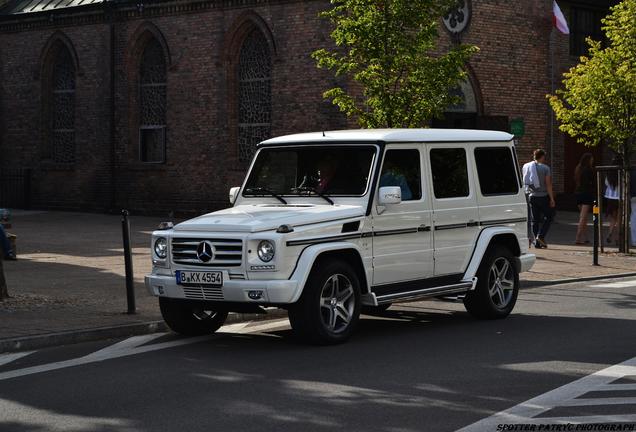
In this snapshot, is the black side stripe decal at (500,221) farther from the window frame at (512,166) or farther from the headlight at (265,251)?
the headlight at (265,251)

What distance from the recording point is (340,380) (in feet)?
28.3

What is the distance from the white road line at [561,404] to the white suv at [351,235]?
100 inches

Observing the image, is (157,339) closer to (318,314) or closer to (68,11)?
(318,314)

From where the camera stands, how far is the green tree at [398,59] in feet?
57.6

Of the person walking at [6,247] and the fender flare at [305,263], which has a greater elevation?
the fender flare at [305,263]

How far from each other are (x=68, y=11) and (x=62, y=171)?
4.63 meters

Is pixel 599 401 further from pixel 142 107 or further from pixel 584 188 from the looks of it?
pixel 142 107

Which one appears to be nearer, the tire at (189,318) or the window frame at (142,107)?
the tire at (189,318)

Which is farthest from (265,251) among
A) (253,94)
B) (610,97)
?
(253,94)

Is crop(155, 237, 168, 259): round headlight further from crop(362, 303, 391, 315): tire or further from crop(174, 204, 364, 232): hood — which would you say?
crop(362, 303, 391, 315): tire

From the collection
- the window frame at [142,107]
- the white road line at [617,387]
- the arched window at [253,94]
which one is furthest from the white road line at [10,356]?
the window frame at [142,107]

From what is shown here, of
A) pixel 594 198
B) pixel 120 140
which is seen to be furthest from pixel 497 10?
pixel 120 140

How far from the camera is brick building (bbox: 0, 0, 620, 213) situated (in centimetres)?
2939

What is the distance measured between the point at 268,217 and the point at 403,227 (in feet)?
4.94
